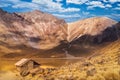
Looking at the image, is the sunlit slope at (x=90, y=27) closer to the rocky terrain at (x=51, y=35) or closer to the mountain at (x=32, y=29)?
the rocky terrain at (x=51, y=35)

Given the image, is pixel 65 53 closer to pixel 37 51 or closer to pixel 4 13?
pixel 37 51

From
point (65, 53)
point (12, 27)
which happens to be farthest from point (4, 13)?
point (65, 53)

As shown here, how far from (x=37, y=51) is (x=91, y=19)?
50488mm

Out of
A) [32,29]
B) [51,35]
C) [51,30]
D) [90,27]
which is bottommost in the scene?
[51,35]

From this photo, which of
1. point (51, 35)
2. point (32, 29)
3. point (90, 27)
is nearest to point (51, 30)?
point (51, 35)

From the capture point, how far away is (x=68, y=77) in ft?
98.0

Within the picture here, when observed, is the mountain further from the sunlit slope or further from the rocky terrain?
the sunlit slope

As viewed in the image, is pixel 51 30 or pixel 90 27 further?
pixel 51 30

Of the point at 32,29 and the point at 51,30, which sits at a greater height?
the point at 32,29

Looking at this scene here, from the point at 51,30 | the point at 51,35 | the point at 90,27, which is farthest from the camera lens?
the point at 51,30

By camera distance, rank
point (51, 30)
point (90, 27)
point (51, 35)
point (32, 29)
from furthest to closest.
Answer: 1. point (51, 30)
2. point (32, 29)
3. point (90, 27)
4. point (51, 35)

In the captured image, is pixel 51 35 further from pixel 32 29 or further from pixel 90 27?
pixel 90 27

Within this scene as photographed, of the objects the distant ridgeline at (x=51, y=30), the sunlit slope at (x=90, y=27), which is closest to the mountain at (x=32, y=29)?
the distant ridgeline at (x=51, y=30)

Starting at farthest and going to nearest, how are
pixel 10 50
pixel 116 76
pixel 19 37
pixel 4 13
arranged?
pixel 4 13 → pixel 19 37 → pixel 10 50 → pixel 116 76
